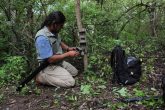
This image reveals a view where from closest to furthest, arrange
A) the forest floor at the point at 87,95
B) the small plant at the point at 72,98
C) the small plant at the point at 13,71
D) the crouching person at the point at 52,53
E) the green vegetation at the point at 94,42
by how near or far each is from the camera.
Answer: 1. the forest floor at the point at 87,95
2. the small plant at the point at 72,98
3. the green vegetation at the point at 94,42
4. the crouching person at the point at 52,53
5. the small plant at the point at 13,71

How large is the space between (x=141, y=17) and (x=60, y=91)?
461cm

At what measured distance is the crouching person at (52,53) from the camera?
19.5ft

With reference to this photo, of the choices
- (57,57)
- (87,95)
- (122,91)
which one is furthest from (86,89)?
(57,57)

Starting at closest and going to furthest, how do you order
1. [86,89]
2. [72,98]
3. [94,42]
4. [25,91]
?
[72,98]
[86,89]
[25,91]
[94,42]

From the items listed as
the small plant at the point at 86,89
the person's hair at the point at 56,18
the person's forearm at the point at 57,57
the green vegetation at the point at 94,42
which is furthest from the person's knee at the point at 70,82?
the person's hair at the point at 56,18

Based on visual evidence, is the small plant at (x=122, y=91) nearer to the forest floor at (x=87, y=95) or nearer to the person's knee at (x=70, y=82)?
the forest floor at (x=87, y=95)

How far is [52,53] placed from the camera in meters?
6.02

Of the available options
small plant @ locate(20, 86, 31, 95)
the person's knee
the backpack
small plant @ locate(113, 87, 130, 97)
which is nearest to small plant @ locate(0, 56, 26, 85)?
small plant @ locate(20, 86, 31, 95)

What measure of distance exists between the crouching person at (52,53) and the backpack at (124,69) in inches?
28.5

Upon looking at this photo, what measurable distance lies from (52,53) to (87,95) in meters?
1.04

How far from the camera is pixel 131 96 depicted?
17.5 feet

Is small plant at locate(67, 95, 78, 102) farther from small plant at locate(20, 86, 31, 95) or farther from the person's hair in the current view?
the person's hair

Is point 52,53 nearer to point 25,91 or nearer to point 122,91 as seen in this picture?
point 25,91

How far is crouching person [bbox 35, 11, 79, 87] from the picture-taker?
235 inches
